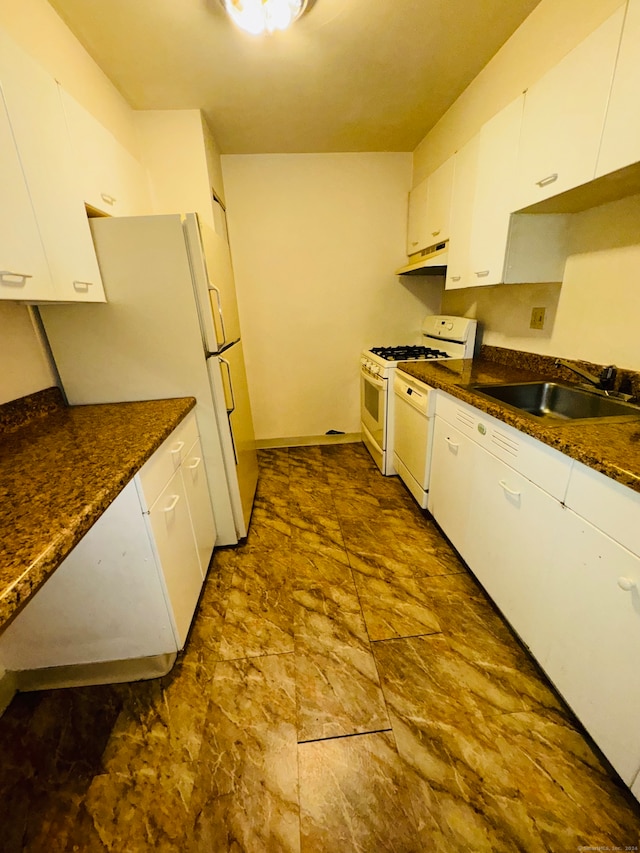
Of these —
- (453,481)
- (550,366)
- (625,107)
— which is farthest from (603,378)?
(625,107)

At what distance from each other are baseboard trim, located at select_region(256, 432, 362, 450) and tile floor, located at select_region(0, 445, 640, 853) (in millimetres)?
1792

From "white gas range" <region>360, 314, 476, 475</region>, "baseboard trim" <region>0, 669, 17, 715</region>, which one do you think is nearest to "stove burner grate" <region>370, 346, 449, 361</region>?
"white gas range" <region>360, 314, 476, 475</region>

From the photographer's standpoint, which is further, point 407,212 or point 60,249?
point 407,212

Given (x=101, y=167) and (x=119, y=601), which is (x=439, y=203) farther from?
(x=119, y=601)

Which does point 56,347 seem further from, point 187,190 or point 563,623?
point 563,623

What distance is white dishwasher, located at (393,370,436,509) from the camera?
6.32 feet

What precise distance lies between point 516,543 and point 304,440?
89.8 inches

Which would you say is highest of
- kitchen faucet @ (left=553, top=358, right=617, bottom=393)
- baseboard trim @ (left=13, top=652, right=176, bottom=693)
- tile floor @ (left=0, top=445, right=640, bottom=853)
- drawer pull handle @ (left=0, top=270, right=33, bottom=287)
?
drawer pull handle @ (left=0, top=270, right=33, bottom=287)

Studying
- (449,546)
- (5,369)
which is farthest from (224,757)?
(5,369)

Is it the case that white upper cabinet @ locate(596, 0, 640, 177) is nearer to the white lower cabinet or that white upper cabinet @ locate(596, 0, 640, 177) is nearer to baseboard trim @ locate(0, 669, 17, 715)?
the white lower cabinet

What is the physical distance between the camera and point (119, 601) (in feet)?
3.69

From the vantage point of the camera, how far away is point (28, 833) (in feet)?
2.97

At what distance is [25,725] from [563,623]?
1.83 meters

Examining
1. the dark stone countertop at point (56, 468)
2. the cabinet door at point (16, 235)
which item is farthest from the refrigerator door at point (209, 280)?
the cabinet door at point (16, 235)
